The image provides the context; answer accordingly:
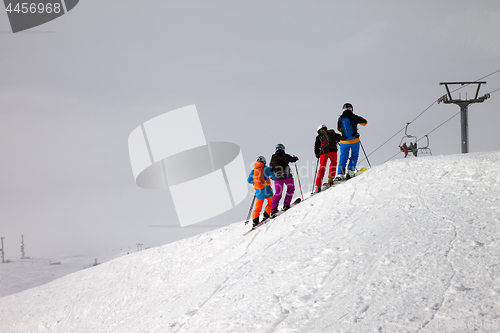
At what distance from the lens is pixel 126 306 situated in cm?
1193

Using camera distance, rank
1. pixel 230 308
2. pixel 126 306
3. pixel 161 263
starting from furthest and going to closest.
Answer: pixel 161 263 → pixel 126 306 → pixel 230 308

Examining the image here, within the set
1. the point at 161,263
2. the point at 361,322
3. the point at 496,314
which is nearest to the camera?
the point at 496,314

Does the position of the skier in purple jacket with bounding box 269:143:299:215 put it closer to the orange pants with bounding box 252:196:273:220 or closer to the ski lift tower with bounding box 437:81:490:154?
the orange pants with bounding box 252:196:273:220

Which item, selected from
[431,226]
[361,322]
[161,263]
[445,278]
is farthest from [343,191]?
[161,263]

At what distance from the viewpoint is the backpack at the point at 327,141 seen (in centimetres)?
1187

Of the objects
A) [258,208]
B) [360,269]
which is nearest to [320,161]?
[258,208]

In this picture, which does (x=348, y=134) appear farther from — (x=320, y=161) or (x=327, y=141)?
(x=320, y=161)

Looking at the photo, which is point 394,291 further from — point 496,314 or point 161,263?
point 161,263

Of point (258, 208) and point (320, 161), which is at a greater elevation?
point (320, 161)

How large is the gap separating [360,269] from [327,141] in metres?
6.26

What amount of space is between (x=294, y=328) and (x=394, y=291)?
158 centimetres

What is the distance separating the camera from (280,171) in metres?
12.0

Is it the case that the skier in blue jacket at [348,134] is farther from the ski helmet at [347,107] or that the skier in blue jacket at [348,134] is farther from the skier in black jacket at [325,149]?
the skier in black jacket at [325,149]

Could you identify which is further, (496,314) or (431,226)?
(431,226)
